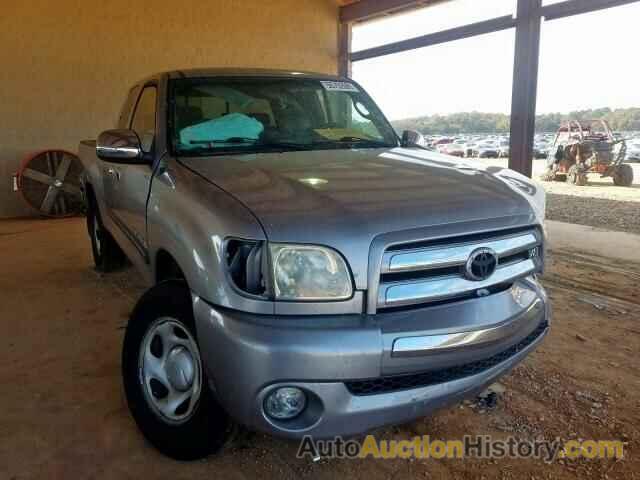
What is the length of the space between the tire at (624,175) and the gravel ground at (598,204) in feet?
0.51

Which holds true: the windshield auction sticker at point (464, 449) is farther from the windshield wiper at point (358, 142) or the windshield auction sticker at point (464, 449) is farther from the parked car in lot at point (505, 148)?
the parked car in lot at point (505, 148)

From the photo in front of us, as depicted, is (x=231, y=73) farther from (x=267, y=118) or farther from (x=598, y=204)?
(x=598, y=204)

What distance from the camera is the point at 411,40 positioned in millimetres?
9125

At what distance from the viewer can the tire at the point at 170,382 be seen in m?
1.90

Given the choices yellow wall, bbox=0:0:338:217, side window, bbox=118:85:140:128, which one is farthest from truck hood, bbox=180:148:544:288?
yellow wall, bbox=0:0:338:217

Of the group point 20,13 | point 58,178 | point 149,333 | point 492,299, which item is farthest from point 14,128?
point 492,299

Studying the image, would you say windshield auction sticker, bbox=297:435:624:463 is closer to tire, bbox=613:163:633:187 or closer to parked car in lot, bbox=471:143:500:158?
tire, bbox=613:163:633:187

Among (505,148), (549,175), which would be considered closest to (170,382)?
(505,148)

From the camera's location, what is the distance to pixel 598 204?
30.6 feet

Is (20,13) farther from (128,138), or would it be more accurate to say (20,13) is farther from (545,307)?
(545,307)

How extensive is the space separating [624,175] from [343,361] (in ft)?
40.2

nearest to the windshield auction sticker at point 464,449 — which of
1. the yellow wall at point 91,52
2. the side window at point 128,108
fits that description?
the side window at point 128,108

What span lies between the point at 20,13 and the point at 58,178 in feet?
7.97

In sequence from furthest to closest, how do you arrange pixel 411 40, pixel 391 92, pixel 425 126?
1. pixel 425 126
2. pixel 391 92
3. pixel 411 40
